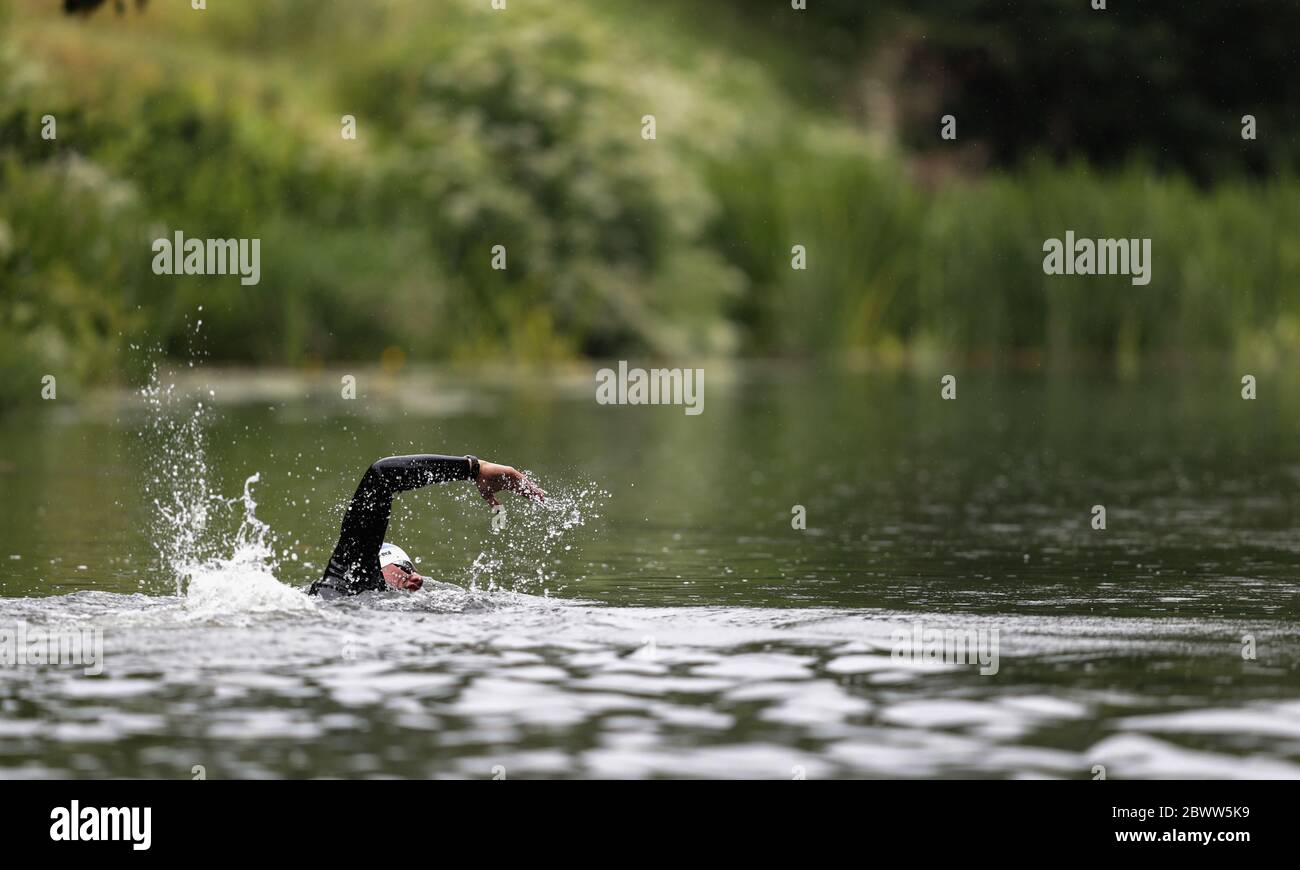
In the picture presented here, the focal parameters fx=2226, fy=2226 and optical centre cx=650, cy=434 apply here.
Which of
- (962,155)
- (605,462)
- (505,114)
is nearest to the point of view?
(605,462)

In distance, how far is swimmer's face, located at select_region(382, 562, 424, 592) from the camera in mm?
13008

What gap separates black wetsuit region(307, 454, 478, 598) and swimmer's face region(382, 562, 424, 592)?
0.30ft

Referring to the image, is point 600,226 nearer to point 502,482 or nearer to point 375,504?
point 375,504

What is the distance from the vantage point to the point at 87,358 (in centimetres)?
2992

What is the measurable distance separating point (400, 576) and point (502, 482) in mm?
965

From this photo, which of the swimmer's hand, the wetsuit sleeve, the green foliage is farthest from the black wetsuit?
the green foliage

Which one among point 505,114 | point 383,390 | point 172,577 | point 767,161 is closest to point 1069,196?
point 767,161

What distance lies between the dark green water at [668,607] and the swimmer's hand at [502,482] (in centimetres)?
70

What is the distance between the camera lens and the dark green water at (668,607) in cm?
923

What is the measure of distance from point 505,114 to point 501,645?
33928 millimetres

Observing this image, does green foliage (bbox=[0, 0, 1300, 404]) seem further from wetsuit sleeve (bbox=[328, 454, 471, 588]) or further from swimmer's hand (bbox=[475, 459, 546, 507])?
swimmer's hand (bbox=[475, 459, 546, 507])

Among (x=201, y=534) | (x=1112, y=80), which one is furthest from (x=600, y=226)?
(x=201, y=534)
